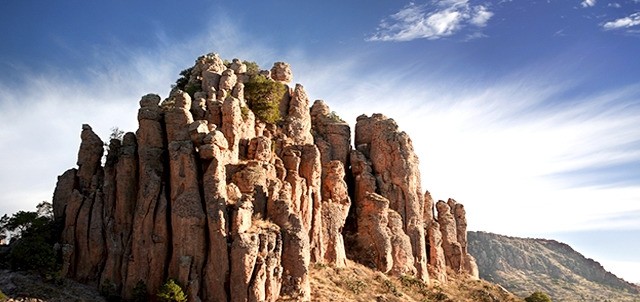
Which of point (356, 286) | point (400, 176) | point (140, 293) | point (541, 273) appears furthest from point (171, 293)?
point (541, 273)

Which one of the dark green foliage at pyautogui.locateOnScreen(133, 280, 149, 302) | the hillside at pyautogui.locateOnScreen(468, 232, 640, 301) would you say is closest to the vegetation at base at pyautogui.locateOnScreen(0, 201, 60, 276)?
the dark green foliage at pyautogui.locateOnScreen(133, 280, 149, 302)

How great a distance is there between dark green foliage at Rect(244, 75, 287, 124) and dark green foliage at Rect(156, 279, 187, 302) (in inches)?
969

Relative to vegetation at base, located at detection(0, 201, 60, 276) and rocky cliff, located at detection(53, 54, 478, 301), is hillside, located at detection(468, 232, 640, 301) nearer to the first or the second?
rocky cliff, located at detection(53, 54, 478, 301)

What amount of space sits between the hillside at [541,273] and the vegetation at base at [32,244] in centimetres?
12636

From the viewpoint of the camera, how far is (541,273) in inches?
7018

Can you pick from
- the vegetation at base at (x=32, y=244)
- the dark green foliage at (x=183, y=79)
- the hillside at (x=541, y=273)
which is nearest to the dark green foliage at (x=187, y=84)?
the dark green foliage at (x=183, y=79)

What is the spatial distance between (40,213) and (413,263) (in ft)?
134

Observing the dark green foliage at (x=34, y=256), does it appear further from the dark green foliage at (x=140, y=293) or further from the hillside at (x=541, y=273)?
the hillside at (x=541, y=273)

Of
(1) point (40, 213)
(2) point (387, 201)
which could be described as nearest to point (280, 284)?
(2) point (387, 201)

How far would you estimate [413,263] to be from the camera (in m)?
61.6

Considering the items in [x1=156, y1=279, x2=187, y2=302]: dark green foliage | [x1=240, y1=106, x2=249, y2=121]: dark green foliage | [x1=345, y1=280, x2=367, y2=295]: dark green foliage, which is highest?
[x1=240, y1=106, x2=249, y2=121]: dark green foliage

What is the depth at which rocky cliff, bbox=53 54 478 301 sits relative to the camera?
141 ft

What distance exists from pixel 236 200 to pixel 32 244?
57.1ft

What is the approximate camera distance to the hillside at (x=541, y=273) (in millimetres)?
155500
